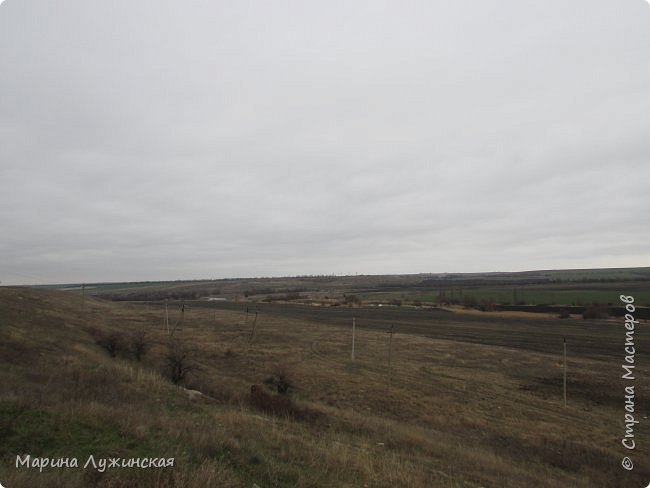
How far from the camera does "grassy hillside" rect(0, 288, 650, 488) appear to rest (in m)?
6.82

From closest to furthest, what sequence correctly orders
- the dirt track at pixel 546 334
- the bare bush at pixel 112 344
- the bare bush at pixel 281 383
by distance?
the bare bush at pixel 281 383 < the bare bush at pixel 112 344 < the dirt track at pixel 546 334

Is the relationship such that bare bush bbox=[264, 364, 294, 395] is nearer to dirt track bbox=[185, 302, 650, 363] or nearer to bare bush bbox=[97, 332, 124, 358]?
bare bush bbox=[97, 332, 124, 358]

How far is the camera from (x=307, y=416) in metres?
14.0

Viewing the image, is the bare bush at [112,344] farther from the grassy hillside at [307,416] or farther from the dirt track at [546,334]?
the dirt track at [546,334]

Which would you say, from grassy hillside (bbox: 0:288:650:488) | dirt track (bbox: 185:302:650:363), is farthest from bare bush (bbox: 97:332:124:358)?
dirt track (bbox: 185:302:650:363)

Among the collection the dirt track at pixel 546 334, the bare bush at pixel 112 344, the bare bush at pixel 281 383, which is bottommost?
the dirt track at pixel 546 334

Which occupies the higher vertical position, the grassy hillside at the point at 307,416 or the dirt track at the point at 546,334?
the grassy hillside at the point at 307,416

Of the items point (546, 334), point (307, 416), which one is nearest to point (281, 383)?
point (307, 416)

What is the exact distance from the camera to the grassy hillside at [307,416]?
682 cm

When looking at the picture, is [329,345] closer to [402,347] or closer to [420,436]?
[402,347]

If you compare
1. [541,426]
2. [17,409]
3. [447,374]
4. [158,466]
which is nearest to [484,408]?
[541,426]

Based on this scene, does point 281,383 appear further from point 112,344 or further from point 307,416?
point 112,344

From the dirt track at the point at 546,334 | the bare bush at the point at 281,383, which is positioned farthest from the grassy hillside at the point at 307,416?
the dirt track at the point at 546,334

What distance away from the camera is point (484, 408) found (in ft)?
60.3
